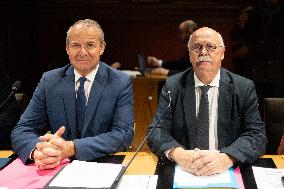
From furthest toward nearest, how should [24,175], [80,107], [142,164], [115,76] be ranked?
[115,76]
[80,107]
[142,164]
[24,175]

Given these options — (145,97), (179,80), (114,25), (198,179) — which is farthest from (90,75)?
(114,25)

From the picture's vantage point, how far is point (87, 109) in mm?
2422

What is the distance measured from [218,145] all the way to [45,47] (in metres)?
5.29

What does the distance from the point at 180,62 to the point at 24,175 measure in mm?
3900

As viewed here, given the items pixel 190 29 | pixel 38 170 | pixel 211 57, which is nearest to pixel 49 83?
pixel 38 170

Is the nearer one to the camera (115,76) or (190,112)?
(190,112)

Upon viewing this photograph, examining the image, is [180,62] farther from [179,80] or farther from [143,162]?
→ [143,162]

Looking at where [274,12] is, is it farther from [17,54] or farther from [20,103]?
[17,54]

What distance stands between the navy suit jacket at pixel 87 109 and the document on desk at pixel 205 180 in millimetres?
520

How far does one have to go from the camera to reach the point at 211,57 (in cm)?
232

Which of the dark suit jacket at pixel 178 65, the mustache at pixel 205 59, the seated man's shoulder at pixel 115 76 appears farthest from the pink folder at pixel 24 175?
the dark suit jacket at pixel 178 65

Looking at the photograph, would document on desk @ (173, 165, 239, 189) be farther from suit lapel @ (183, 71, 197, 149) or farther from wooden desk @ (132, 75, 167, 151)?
wooden desk @ (132, 75, 167, 151)

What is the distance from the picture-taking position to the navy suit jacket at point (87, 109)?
2404 millimetres

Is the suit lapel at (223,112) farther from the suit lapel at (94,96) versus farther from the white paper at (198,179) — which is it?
the suit lapel at (94,96)
